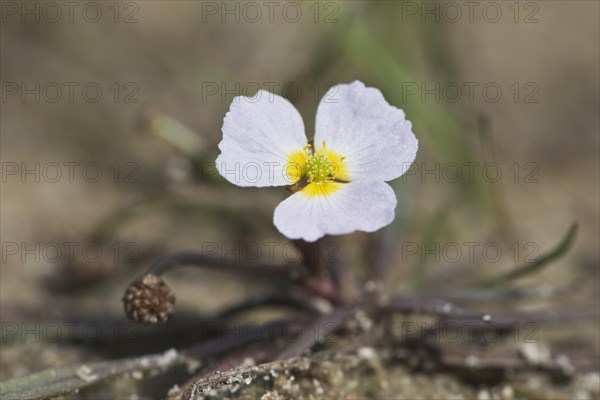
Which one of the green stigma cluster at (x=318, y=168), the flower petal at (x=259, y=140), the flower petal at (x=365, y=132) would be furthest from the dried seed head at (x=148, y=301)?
the flower petal at (x=365, y=132)

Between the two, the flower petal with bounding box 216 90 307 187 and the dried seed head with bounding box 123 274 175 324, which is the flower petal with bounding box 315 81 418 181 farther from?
the dried seed head with bounding box 123 274 175 324

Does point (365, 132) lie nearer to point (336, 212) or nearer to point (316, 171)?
point (316, 171)

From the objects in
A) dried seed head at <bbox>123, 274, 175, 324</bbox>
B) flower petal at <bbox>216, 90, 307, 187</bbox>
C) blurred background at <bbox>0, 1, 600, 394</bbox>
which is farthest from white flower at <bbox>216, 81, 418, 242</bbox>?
blurred background at <bbox>0, 1, 600, 394</bbox>

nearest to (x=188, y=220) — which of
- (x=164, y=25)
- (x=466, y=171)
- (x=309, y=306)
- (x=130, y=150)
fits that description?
(x=130, y=150)

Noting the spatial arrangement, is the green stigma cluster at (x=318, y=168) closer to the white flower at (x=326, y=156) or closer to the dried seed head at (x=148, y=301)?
the white flower at (x=326, y=156)

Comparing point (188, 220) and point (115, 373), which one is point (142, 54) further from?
point (115, 373)

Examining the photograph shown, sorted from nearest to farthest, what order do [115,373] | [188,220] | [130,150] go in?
[115,373], [188,220], [130,150]

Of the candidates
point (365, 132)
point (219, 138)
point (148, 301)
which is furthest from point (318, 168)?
point (219, 138)
